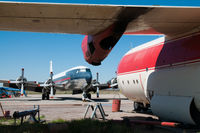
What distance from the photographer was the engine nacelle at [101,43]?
5988 millimetres

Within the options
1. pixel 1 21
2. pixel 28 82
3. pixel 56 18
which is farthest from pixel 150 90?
pixel 28 82

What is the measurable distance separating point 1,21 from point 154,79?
5.68 metres

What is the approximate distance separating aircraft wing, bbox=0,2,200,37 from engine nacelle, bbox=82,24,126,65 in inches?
8.1

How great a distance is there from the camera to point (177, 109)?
654 cm

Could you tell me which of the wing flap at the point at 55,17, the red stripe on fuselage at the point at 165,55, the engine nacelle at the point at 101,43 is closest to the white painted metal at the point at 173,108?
the red stripe on fuselage at the point at 165,55

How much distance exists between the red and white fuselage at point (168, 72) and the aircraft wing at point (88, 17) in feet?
2.54

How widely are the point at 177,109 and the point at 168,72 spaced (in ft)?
4.47

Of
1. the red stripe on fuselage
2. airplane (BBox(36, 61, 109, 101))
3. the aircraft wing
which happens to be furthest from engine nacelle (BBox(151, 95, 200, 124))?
airplane (BBox(36, 61, 109, 101))

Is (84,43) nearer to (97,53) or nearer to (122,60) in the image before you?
(97,53)

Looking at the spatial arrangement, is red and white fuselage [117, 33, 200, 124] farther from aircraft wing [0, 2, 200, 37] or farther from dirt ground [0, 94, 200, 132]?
dirt ground [0, 94, 200, 132]

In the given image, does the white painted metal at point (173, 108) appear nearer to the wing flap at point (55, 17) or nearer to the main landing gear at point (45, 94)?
the wing flap at point (55, 17)

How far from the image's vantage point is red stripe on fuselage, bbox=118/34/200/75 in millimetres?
6309

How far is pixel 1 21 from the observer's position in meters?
5.27

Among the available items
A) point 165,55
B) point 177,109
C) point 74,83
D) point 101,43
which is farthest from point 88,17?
point 74,83
